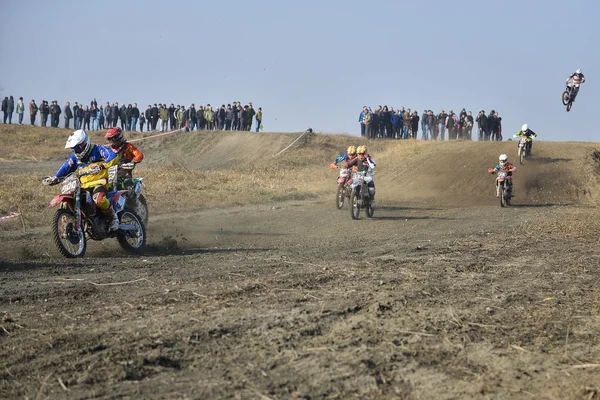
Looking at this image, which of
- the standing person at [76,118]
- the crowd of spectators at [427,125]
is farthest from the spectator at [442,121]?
the standing person at [76,118]

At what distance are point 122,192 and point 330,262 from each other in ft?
11.7

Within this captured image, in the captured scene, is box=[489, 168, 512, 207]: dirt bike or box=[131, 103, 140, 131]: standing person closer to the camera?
box=[489, 168, 512, 207]: dirt bike

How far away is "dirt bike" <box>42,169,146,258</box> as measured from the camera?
987 cm

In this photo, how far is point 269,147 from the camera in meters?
38.5

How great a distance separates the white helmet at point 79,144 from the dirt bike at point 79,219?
0.80ft

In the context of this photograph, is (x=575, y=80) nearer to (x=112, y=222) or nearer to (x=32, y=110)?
(x=112, y=222)

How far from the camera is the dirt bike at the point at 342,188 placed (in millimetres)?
18897

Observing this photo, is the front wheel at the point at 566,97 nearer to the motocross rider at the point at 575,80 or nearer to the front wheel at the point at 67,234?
the motocross rider at the point at 575,80

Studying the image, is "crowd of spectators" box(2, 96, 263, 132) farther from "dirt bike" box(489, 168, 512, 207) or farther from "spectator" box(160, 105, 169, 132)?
"dirt bike" box(489, 168, 512, 207)

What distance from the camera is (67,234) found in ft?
32.6

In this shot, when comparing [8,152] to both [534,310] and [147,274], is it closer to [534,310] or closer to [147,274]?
[147,274]

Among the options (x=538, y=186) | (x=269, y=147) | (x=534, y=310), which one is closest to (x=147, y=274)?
(x=534, y=310)

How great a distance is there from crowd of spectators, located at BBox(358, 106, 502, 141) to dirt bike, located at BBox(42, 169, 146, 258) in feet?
102

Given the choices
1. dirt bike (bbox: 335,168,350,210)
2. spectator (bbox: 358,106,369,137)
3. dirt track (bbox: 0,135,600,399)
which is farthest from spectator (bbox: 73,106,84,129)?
dirt track (bbox: 0,135,600,399)
